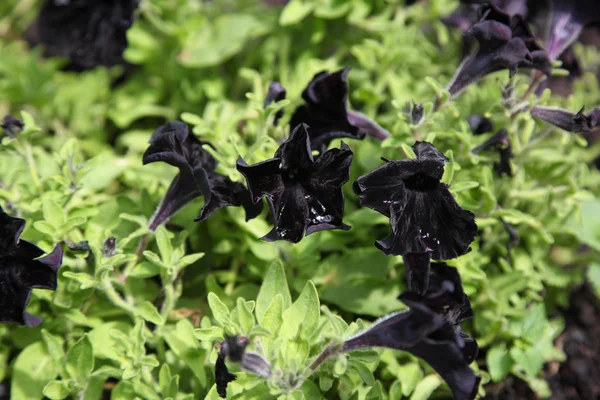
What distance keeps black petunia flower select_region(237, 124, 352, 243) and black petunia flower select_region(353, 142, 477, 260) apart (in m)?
0.10

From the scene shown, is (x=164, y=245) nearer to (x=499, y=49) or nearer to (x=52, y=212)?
(x=52, y=212)

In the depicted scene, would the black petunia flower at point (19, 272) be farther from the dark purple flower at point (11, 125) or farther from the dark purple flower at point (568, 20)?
the dark purple flower at point (568, 20)

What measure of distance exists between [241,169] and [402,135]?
68 centimetres

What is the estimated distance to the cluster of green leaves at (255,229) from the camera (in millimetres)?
1837

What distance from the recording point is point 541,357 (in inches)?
91.8

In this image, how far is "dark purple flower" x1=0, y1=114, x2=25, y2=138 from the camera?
195cm

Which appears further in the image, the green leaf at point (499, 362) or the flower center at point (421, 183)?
the green leaf at point (499, 362)

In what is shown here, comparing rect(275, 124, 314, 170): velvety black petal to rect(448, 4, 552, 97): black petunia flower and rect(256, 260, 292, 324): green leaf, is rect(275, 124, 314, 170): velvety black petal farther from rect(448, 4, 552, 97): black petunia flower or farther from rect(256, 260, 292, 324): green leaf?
rect(448, 4, 552, 97): black petunia flower

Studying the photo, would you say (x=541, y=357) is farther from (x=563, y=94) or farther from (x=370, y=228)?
(x=563, y=94)

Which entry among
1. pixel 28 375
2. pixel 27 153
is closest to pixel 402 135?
pixel 27 153

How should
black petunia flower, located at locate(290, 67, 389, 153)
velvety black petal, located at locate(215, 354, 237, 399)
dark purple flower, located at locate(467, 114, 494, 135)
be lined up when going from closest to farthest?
velvety black petal, located at locate(215, 354, 237, 399)
black petunia flower, located at locate(290, 67, 389, 153)
dark purple flower, located at locate(467, 114, 494, 135)

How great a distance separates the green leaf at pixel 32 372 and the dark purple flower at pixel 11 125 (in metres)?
0.78

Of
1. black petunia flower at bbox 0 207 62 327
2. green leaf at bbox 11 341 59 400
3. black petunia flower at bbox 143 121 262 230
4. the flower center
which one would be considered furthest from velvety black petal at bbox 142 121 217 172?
green leaf at bbox 11 341 59 400

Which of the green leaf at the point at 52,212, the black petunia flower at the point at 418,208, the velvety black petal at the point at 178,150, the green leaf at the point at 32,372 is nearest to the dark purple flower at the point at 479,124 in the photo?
the black petunia flower at the point at 418,208
